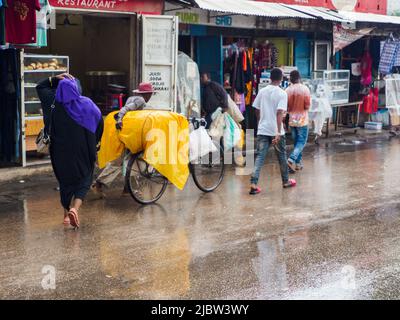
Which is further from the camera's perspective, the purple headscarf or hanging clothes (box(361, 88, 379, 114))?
hanging clothes (box(361, 88, 379, 114))

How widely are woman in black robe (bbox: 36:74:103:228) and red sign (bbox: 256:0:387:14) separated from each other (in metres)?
9.34

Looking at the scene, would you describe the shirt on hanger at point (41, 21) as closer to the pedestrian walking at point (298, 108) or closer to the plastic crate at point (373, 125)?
the pedestrian walking at point (298, 108)

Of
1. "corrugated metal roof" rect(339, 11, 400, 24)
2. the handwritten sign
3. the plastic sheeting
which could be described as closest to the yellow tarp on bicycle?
the handwritten sign

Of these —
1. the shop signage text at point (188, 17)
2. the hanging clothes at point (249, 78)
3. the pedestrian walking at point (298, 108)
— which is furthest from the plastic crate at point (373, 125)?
the pedestrian walking at point (298, 108)

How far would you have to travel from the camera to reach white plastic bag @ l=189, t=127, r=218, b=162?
912 centimetres

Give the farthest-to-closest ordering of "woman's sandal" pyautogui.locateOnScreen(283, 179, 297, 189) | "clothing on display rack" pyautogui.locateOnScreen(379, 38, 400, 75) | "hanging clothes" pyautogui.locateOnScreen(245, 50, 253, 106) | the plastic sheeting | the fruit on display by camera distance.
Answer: "clothing on display rack" pyautogui.locateOnScreen(379, 38, 400, 75) < "hanging clothes" pyautogui.locateOnScreen(245, 50, 253, 106) < the plastic sheeting < the fruit on display < "woman's sandal" pyautogui.locateOnScreen(283, 179, 297, 189)

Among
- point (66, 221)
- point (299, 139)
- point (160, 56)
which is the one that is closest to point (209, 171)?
point (299, 139)

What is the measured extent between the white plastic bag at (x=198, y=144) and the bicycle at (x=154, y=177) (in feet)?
0.35

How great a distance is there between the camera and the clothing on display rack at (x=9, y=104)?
10695mm

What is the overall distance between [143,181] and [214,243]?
7.32 ft

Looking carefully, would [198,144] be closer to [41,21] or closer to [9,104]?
[41,21]

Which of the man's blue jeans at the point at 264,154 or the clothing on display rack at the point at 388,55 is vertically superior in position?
the clothing on display rack at the point at 388,55

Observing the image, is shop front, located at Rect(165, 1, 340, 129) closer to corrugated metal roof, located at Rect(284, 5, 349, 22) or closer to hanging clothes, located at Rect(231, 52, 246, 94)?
hanging clothes, located at Rect(231, 52, 246, 94)

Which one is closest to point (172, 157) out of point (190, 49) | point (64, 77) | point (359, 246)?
point (64, 77)
